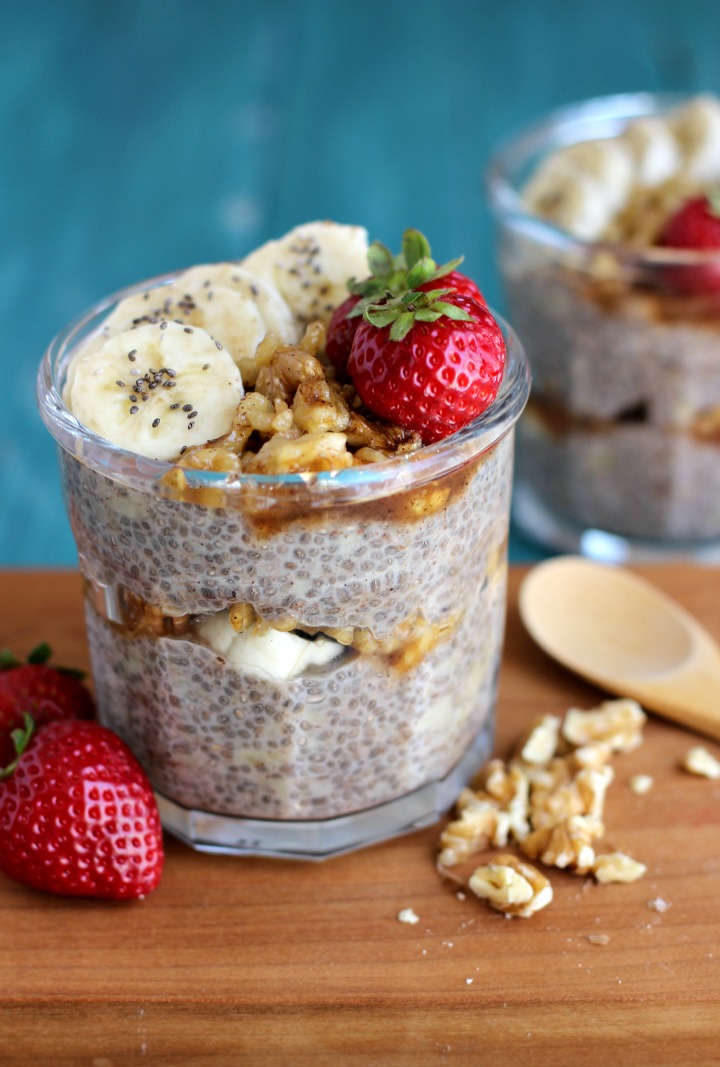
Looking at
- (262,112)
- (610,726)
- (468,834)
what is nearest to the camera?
(468,834)

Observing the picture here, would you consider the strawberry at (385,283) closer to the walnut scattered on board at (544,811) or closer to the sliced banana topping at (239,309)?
the sliced banana topping at (239,309)

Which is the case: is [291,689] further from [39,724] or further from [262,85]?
[262,85]

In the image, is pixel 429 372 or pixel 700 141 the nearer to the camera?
pixel 429 372

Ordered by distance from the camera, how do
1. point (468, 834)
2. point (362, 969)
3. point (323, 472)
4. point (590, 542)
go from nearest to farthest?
point (323, 472), point (362, 969), point (468, 834), point (590, 542)

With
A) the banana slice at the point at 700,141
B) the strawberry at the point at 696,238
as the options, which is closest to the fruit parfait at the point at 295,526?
the strawberry at the point at 696,238

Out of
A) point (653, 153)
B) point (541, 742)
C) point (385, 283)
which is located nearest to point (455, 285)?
point (385, 283)

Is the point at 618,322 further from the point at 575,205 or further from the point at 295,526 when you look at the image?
the point at 295,526

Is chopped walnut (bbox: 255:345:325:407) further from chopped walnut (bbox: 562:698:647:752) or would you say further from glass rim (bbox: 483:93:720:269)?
glass rim (bbox: 483:93:720:269)

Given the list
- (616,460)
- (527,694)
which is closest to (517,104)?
(616,460)
